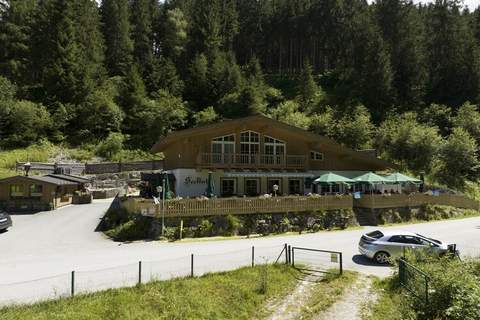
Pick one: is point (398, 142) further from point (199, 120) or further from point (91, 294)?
point (91, 294)

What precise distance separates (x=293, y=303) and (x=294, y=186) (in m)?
21.1

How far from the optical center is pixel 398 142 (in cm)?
4753

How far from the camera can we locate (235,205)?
25344 mm

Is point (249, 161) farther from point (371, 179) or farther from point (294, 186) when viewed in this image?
point (371, 179)

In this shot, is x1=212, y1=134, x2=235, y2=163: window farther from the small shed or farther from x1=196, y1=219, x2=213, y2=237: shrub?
the small shed

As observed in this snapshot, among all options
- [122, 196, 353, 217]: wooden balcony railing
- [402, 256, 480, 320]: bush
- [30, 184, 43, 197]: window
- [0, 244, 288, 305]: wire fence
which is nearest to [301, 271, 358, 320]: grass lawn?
[0, 244, 288, 305]: wire fence

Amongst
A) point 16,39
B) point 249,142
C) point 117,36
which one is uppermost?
point 117,36

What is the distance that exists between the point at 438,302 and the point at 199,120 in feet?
165

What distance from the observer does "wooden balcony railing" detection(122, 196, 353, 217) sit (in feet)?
77.6

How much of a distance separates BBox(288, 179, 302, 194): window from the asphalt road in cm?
823

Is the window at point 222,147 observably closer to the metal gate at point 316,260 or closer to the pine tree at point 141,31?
the metal gate at point 316,260

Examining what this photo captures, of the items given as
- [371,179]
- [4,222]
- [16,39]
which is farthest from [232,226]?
[16,39]

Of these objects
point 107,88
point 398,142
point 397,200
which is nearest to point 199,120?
point 107,88

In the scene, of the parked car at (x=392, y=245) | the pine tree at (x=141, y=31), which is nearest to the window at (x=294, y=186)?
the parked car at (x=392, y=245)
